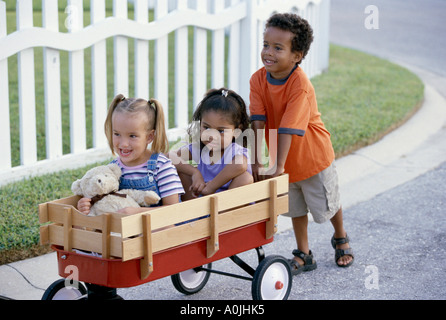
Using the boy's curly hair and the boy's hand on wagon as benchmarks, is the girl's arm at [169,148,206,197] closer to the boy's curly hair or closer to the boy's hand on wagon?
the boy's hand on wagon

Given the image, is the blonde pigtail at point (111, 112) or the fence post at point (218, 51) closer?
the blonde pigtail at point (111, 112)

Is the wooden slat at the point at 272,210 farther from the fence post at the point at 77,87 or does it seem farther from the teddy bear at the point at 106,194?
the fence post at the point at 77,87

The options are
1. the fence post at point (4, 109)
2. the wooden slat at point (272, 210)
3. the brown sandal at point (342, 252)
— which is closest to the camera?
the wooden slat at point (272, 210)

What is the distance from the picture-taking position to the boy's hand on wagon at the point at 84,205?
311 centimetres

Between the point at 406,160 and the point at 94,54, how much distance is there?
2.94 meters

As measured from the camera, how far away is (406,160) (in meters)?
6.38

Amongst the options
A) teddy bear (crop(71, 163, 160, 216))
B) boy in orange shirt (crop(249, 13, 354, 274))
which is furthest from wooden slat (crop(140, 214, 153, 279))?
boy in orange shirt (crop(249, 13, 354, 274))

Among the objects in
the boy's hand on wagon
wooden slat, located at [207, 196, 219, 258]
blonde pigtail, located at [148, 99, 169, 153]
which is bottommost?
wooden slat, located at [207, 196, 219, 258]

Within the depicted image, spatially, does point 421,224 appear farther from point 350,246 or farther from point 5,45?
point 5,45

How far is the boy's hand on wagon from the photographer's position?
3111 mm

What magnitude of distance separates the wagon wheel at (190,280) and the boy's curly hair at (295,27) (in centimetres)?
130

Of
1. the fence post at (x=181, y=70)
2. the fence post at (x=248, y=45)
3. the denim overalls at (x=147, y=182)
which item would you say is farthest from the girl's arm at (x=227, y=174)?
the fence post at (x=248, y=45)

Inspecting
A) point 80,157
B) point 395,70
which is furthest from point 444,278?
point 395,70

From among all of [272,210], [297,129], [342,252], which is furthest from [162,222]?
[342,252]
